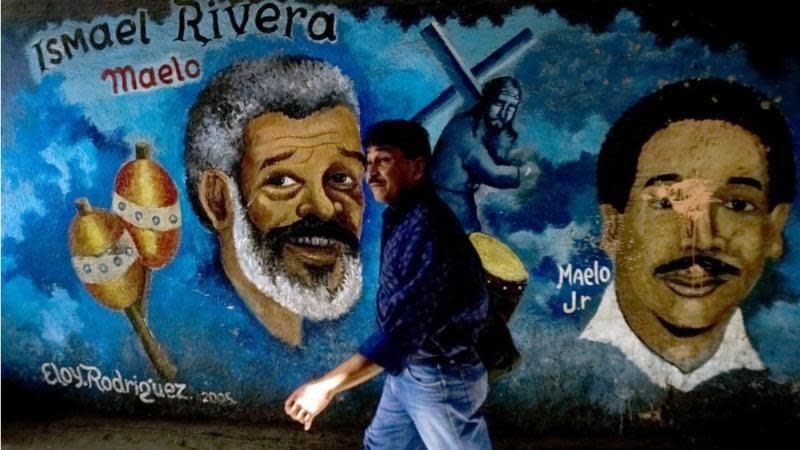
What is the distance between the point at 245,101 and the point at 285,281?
1.13 meters

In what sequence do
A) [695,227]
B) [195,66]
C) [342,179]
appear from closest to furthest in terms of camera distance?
1. [695,227]
2. [342,179]
3. [195,66]

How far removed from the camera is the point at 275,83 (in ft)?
13.9

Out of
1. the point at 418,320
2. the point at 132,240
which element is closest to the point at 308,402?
the point at 418,320

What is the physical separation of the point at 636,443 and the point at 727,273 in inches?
43.7

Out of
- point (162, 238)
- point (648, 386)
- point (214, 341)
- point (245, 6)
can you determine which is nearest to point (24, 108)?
point (162, 238)

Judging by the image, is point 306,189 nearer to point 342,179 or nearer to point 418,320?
point 342,179

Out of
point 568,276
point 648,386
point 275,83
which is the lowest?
point 648,386

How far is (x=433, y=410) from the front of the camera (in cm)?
355

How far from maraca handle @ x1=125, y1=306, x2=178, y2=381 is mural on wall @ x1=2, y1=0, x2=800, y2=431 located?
0.02m

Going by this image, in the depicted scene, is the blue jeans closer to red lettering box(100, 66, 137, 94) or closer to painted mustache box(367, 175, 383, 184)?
painted mustache box(367, 175, 383, 184)

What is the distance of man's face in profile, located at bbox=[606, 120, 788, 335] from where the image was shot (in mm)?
3936

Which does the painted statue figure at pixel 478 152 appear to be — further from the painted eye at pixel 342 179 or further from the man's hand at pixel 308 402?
the man's hand at pixel 308 402

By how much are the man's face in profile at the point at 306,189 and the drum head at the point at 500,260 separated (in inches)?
29.7

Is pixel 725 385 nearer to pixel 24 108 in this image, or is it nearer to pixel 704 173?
pixel 704 173
